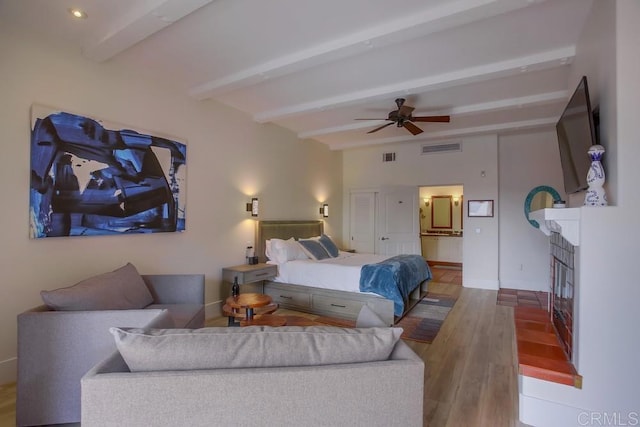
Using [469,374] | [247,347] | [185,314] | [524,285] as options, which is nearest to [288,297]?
[185,314]

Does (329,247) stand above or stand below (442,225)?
below

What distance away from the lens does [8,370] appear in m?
2.61

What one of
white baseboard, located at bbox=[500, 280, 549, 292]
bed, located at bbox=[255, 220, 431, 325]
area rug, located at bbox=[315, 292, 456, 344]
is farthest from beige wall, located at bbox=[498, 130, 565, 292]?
bed, located at bbox=[255, 220, 431, 325]

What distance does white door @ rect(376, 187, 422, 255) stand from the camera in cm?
690

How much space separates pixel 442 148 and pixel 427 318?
3797mm

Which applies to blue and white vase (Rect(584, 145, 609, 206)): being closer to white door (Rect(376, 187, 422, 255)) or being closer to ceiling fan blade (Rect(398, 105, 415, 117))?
ceiling fan blade (Rect(398, 105, 415, 117))

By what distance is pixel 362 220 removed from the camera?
24.6 ft

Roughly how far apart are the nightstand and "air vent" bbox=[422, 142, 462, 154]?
13.7ft

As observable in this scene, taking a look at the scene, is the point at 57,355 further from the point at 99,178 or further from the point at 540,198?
the point at 540,198

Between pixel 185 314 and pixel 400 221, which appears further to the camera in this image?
pixel 400 221

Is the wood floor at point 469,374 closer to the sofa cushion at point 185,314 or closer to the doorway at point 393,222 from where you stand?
the sofa cushion at point 185,314

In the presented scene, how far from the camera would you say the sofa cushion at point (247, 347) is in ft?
3.97

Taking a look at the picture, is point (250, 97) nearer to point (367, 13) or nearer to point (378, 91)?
point (378, 91)

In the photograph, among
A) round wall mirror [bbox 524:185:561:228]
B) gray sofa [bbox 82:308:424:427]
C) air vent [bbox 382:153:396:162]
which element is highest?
air vent [bbox 382:153:396:162]
